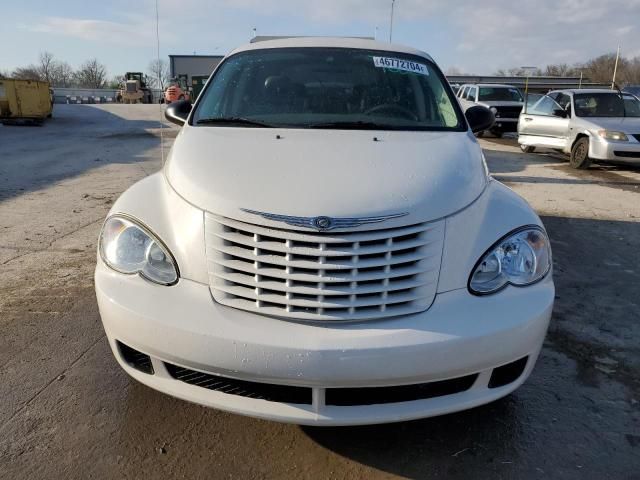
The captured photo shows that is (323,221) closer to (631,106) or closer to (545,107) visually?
(631,106)

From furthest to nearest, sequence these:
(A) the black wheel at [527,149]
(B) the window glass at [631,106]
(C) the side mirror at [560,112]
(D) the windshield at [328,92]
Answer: (A) the black wheel at [527,149]
(C) the side mirror at [560,112]
(B) the window glass at [631,106]
(D) the windshield at [328,92]

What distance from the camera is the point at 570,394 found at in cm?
274

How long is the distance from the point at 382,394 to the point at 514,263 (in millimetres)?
813

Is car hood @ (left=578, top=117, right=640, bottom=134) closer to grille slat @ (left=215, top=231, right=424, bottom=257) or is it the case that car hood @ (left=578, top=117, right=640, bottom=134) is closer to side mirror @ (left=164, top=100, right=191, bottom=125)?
side mirror @ (left=164, top=100, right=191, bottom=125)

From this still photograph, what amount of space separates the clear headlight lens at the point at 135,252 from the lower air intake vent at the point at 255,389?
420 millimetres

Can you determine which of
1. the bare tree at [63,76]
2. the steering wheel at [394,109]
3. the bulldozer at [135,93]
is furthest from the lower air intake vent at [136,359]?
the bare tree at [63,76]

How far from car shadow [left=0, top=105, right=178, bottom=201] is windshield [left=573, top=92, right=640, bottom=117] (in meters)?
9.51

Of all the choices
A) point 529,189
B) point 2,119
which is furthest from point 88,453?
point 2,119

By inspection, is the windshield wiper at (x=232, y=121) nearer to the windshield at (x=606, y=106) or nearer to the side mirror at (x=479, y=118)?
the side mirror at (x=479, y=118)

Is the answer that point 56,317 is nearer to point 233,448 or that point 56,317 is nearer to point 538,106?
point 233,448

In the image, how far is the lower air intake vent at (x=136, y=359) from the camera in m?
2.20

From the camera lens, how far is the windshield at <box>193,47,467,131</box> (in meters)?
3.21

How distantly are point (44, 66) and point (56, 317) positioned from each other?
102941 millimetres

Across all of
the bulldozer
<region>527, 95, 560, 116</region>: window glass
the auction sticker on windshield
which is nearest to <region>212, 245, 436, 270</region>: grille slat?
the auction sticker on windshield
